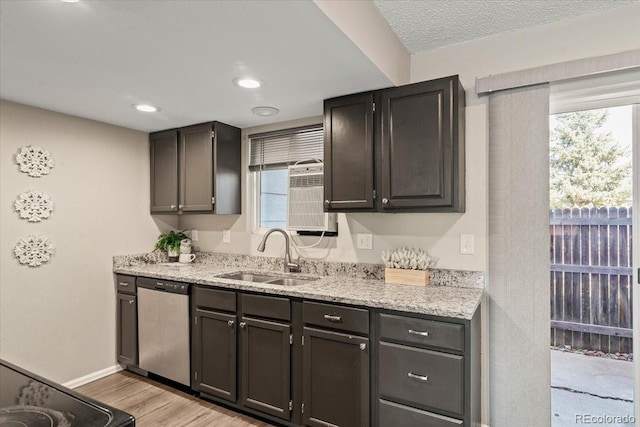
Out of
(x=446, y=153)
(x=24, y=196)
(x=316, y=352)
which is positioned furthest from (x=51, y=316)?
(x=446, y=153)

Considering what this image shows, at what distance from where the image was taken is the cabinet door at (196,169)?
3.18 metres

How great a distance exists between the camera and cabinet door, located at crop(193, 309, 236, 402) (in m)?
2.54

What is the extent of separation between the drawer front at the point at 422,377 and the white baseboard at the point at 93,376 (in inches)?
98.8

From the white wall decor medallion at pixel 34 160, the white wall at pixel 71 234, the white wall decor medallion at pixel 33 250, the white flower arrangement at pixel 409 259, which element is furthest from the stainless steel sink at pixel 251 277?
the white wall decor medallion at pixel 34 160

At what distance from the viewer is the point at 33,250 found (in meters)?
2.74

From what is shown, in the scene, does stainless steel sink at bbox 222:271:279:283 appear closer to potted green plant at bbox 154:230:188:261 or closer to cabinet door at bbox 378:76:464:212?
potted green plant at bbox 154:230:188:261

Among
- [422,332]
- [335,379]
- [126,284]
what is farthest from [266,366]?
[126,284]

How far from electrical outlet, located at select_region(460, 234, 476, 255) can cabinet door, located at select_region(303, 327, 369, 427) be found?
882mm

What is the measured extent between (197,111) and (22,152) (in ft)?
4.13

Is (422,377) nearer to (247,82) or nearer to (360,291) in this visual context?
(360,291)

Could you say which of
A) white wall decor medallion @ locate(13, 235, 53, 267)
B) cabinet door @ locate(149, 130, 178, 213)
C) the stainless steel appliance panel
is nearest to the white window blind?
cabinet door @ locate(149, 130, 178, 213)

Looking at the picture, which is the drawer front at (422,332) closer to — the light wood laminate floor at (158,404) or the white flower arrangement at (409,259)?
the white flower arrangement at (409,259)

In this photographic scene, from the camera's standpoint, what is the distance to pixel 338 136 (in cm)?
249

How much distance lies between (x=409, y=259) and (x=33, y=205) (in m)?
2.73
